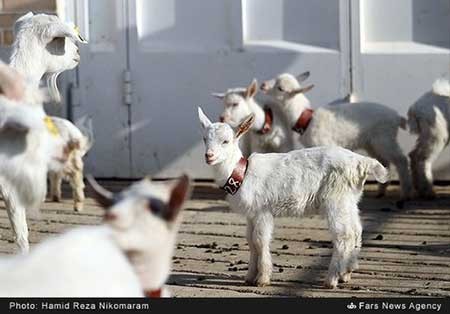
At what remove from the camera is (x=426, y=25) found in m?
9.30

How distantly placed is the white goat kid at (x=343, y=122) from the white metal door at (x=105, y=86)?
1.40m

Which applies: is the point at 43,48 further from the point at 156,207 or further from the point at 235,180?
the point at 156,207

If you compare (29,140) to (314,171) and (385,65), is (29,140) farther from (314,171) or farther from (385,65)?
(385,65)

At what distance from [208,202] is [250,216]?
256cm

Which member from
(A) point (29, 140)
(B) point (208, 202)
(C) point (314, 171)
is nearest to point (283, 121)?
(B) point (208, 202)

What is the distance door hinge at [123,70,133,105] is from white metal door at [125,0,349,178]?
4 centimetres

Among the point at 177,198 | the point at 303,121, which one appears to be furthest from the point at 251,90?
the point at 177,198

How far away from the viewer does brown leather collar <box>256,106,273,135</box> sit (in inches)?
349

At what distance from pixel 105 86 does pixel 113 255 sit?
22.6 ft

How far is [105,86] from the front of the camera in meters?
9.68

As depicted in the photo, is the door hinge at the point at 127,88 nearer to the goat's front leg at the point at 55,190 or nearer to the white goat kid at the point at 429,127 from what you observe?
the goat's front leg at the point at 55,190

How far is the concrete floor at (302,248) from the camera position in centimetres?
643

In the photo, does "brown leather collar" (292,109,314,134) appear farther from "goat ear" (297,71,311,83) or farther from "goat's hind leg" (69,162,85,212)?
"goat's hind leg" (69,162,85,212)
